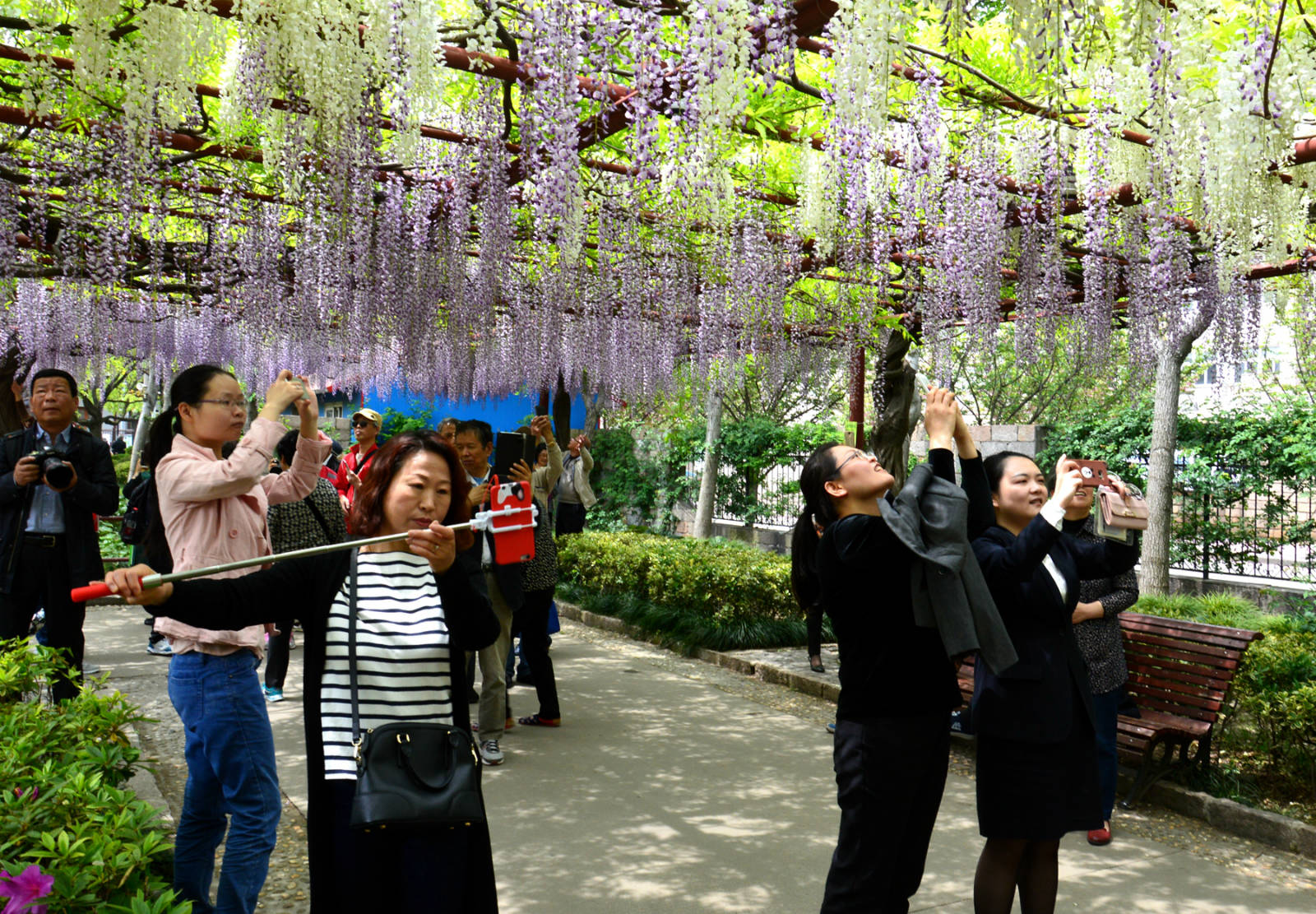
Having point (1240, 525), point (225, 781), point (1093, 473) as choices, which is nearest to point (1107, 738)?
point (1093, 473)

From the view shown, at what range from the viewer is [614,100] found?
550cm

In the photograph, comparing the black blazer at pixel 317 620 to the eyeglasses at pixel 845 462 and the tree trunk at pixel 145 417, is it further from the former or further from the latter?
the tree trunk at pixel 145 417

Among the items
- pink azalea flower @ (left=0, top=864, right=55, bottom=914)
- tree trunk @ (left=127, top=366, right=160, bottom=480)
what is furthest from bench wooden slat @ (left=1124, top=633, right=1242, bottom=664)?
tree trunk @ (left=127, top=366, right=160, bottom=480)

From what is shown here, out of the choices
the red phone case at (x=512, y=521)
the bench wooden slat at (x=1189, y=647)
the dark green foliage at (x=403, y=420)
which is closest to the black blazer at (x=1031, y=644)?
the red phone case at (x=512, y=521)

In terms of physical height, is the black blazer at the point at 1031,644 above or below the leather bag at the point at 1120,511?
below

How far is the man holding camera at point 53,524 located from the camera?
14.9 ft

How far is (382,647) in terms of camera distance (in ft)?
7.22

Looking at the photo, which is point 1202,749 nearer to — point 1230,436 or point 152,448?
point 152,448

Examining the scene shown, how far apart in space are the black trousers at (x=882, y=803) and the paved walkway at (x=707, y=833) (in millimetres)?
910

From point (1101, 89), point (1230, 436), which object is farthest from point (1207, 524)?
point (1101, 89)

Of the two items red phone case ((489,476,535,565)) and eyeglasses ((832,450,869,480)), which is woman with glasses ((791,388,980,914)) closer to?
eyeglasses ((832,450,869,480))

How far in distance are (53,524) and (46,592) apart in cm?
30

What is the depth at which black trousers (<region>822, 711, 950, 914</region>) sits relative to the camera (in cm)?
253

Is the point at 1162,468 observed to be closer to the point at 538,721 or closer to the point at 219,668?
the point at 538,721
